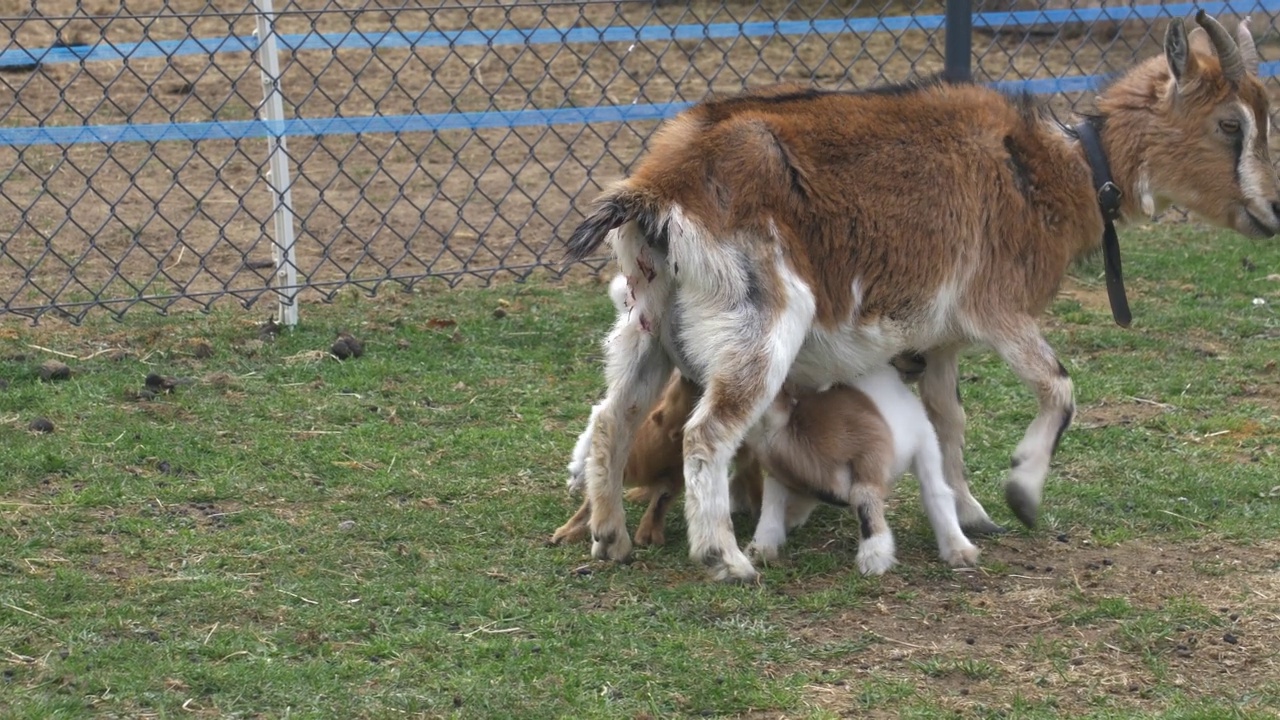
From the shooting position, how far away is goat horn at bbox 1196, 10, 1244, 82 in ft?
15.5

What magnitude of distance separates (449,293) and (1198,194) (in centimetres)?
352

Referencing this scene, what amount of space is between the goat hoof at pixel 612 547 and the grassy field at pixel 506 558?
6 cm

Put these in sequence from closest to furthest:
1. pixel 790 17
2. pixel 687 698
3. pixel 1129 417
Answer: pixel 687 698, pixel 1129 417, pixel 790 17

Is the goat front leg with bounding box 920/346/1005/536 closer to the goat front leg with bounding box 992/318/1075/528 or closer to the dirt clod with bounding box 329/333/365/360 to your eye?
the goat front leg with bounding box 992/318/1075/528

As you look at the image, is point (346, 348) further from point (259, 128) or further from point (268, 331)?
point (259, 128)

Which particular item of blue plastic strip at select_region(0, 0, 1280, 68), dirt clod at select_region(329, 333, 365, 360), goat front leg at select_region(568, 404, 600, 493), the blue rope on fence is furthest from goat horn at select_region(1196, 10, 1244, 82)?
dirt clod at select_region(329, 333, 365, 360)

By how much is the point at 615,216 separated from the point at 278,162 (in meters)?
2.62

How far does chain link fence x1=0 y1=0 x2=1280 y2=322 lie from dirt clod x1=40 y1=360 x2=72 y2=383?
31 centimetres

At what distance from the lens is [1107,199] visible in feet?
15.8

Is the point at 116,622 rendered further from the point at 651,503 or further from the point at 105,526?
the point at 651,503

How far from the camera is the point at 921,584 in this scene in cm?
437

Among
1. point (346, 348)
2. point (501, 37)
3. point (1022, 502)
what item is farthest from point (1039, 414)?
point (501, 37)

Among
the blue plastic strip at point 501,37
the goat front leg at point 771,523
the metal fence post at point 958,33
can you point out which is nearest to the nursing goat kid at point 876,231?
the goat front leg at point 771,523

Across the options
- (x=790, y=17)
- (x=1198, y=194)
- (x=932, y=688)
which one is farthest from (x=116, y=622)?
(x=790, y=17)
